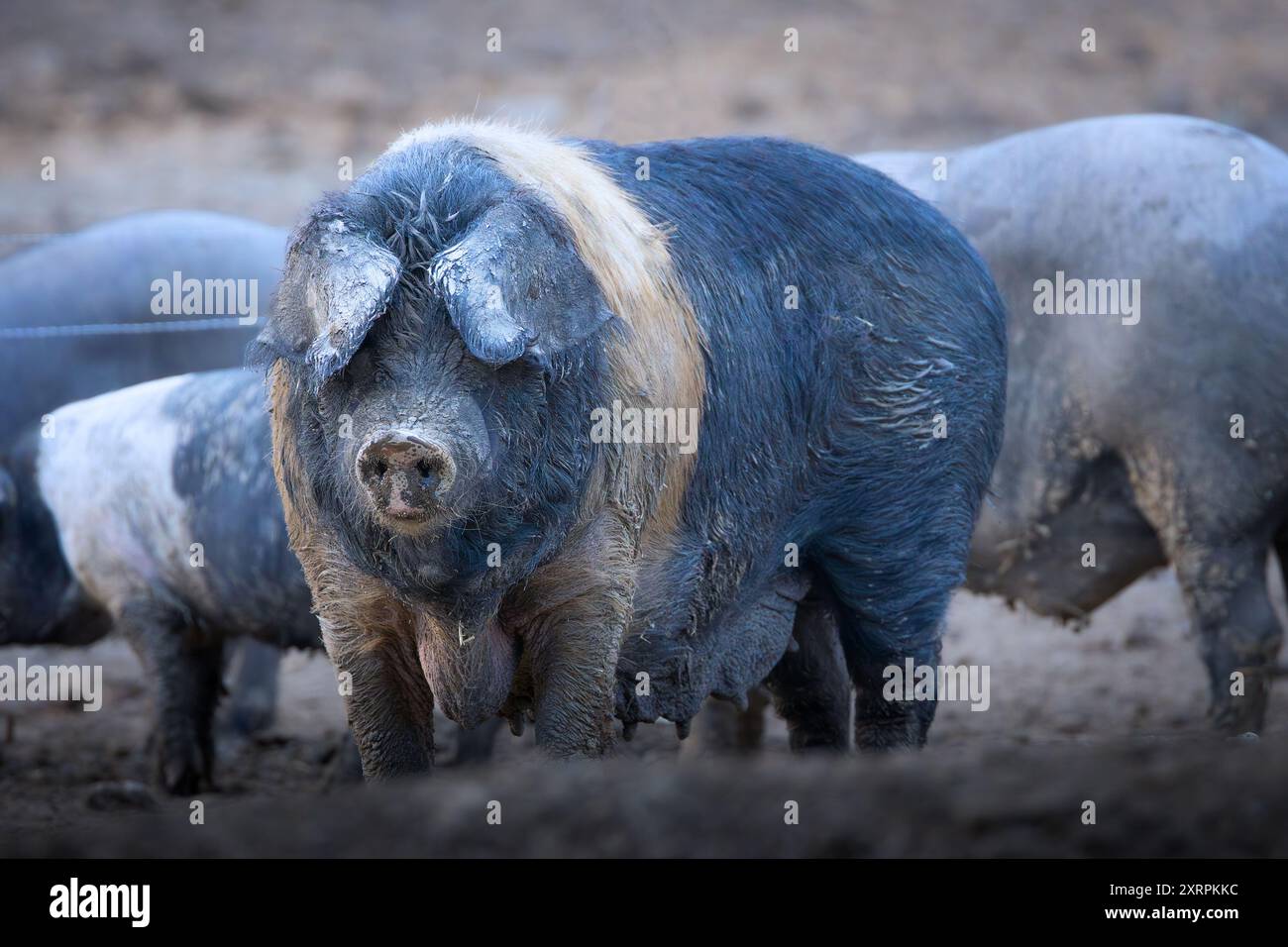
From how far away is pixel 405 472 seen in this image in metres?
3.33

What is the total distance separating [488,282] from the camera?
348cm

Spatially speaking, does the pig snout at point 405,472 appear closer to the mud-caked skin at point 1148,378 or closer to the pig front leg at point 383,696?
the pig front leg at point 383,696

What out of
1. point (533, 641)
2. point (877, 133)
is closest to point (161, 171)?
point (877, 133)

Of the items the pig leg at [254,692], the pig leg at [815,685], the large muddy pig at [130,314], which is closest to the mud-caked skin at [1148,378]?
the pig leg at [815,685]

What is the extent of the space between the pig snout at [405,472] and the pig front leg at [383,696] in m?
0.64

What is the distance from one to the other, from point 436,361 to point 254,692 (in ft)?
14.0

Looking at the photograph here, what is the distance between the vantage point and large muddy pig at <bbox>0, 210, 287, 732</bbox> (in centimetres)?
746

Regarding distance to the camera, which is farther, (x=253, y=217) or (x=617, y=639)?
(x=253, y=217)

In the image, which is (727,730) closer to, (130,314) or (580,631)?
(580,631)

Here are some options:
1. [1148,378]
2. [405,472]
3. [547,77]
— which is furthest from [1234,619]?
[547,77]

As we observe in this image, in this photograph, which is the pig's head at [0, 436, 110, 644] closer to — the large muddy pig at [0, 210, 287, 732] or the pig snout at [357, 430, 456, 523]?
the large muddy pig at [0, 210, 287, 732]

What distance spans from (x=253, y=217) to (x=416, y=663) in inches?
339

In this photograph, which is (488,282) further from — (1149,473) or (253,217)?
(253,217)
